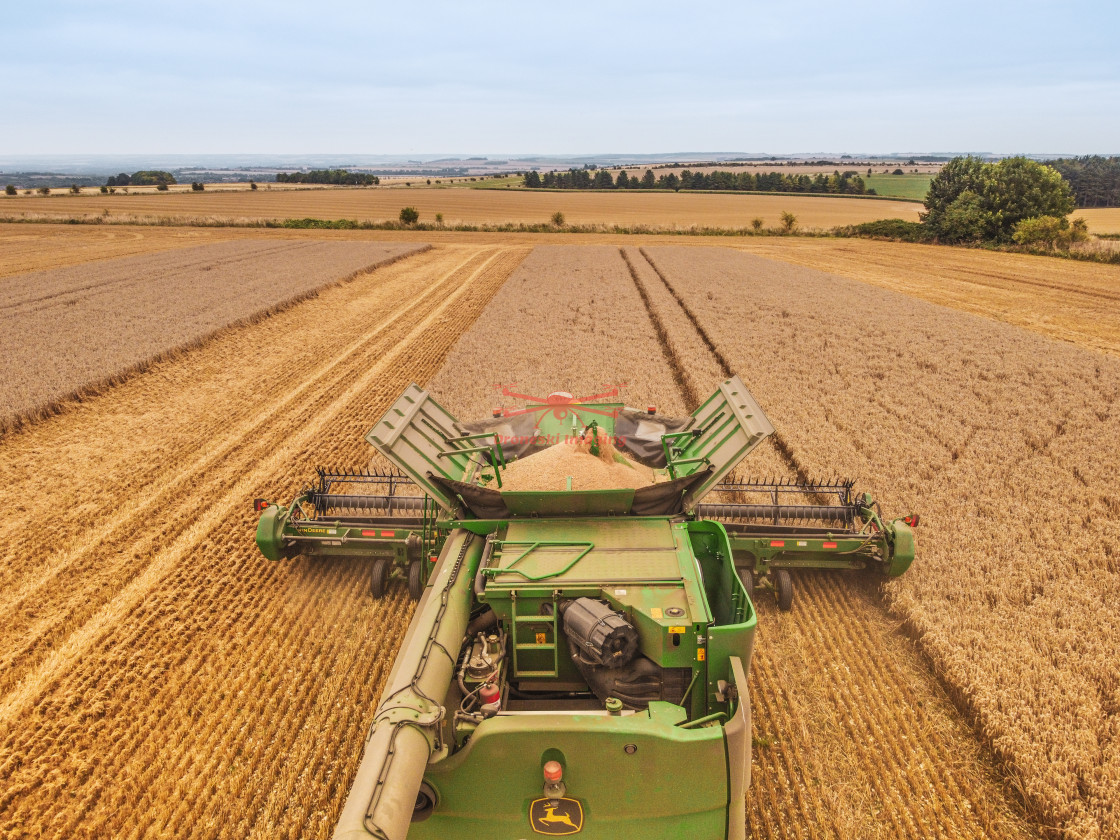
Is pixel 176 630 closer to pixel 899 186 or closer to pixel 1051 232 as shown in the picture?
pixel 1051 232

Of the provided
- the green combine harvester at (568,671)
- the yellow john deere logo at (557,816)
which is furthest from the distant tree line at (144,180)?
the yellow john deere logo at (557,816)

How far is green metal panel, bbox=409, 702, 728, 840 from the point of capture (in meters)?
3.76

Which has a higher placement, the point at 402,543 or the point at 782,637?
the point at 402,543

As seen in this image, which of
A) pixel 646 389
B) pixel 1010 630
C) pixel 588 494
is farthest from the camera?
pixel 646 389

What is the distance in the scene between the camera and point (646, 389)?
14727 mm

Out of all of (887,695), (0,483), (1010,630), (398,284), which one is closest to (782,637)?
(887,695)

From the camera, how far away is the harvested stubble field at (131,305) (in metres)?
15.2

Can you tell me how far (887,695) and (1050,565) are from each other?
3.50m

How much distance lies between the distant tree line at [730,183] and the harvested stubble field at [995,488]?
86.8 m

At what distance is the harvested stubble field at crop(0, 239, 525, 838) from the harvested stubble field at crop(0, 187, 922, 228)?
48.9 meters

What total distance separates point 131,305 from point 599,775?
26.1 metres

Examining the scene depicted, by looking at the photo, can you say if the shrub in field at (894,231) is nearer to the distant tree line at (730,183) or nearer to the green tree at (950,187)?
the green tree at (950,187)

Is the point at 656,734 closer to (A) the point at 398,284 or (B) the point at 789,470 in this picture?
(B) the point at 789,470

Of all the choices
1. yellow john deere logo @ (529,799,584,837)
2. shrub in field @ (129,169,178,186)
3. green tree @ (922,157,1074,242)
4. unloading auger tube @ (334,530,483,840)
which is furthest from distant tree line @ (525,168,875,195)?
yellow john deere logo @ (529,799,584,837)
